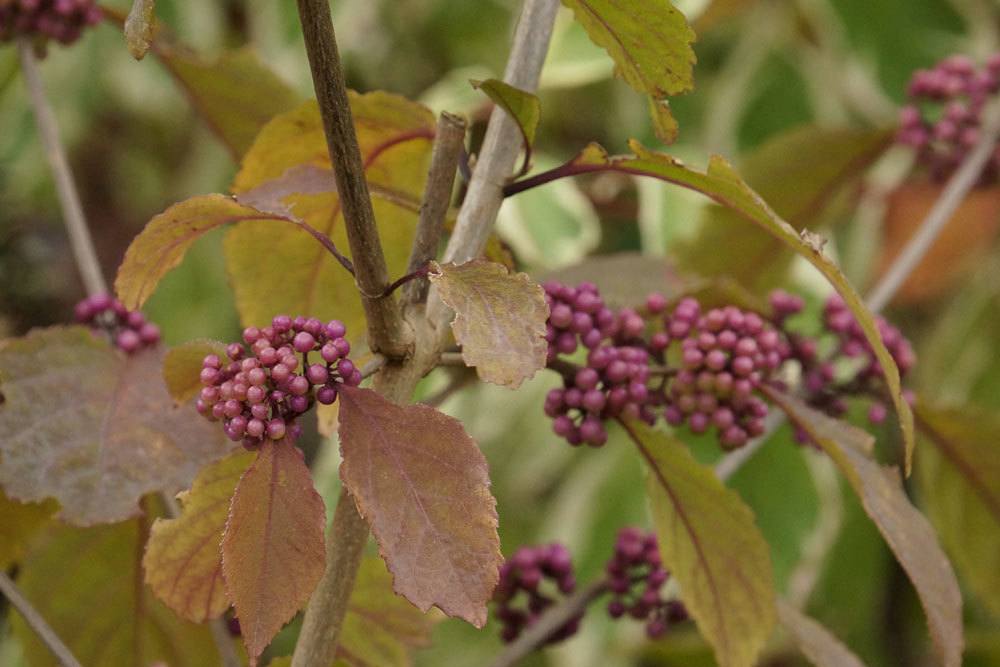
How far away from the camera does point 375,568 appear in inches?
20.0

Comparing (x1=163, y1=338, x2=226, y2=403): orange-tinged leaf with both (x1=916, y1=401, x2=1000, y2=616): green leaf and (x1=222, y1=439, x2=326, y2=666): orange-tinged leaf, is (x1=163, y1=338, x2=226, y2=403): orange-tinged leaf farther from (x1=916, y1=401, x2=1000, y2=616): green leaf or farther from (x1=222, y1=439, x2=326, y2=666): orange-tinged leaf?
(x1=916, y1=401, x2=1000, y2=616): green leaf

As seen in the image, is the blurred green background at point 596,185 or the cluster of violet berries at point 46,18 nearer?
the cluster of violet berries at point 46,18

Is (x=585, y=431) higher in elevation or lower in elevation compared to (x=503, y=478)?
higher

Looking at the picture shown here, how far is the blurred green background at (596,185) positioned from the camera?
45.1 inches

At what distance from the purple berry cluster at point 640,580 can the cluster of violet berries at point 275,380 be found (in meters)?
0.24

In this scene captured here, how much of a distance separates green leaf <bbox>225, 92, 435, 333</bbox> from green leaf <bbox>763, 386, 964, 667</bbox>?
16 centimetres

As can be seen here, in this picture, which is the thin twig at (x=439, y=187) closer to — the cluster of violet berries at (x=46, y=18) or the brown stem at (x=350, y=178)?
the brown stem at (x=350, y=178)

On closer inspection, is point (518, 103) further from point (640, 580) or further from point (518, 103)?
point (640, 580)

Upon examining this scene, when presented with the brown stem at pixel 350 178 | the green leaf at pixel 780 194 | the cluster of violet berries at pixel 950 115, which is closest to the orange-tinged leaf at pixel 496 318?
the brown stem at pixel 350 178

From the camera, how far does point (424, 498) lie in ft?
1.15

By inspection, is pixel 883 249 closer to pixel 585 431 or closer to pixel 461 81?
pixel 461 81

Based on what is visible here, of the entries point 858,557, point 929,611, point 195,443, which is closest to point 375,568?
point 195,443

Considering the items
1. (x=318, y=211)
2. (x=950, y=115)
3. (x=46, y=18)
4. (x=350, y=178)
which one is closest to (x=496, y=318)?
(x=350, y=178)

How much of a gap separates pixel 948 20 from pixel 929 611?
123 centimetres
